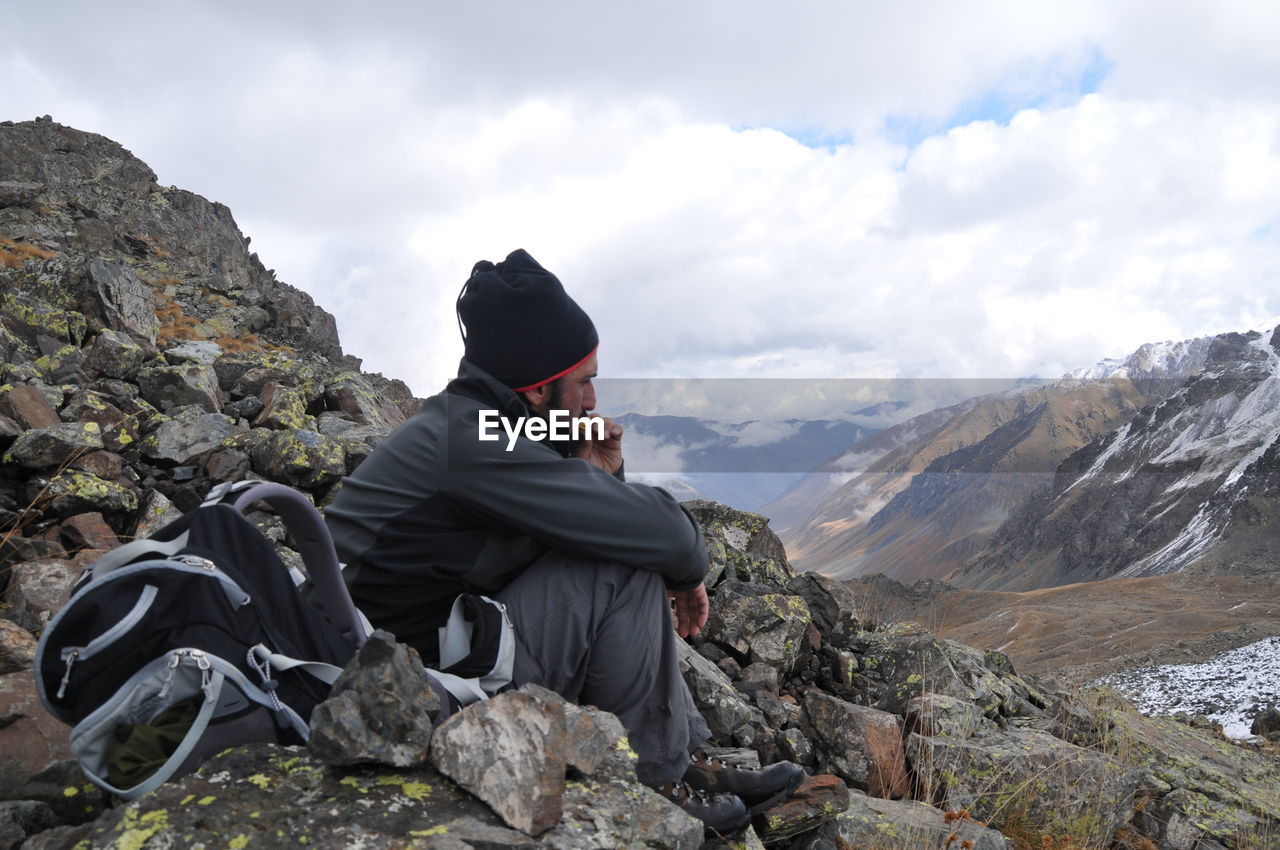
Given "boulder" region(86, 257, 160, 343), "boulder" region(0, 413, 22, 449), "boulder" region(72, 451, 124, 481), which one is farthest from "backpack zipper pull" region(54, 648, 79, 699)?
"boulder" region(86, 257, 160, 343)

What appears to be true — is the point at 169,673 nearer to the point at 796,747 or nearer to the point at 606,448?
the point at 606,448

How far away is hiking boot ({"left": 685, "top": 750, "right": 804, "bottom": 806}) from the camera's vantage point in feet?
11.3

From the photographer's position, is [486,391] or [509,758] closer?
[509,758]

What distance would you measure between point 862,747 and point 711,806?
8.00 feet

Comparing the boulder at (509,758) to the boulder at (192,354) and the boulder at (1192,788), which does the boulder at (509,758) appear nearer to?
the boulder at (1192,788)

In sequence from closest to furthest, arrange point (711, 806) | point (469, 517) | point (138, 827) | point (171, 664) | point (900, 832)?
point (138, 827), point (171, 664), point (469, 517), point (711, 806), point (900, 832)

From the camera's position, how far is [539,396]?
3.51 meters

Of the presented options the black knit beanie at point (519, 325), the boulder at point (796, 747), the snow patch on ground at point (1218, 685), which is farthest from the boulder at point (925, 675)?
the snow patch on ground at point (1218, 685)

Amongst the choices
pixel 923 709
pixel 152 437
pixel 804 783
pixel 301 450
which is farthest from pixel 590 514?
pixel 152 437

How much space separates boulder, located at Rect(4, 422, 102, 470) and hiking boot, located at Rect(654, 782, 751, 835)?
5.55m

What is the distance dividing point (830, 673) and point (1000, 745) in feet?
6.16

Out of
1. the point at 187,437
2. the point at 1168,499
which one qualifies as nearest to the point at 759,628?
the point at 187,437

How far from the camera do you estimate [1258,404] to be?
470ft

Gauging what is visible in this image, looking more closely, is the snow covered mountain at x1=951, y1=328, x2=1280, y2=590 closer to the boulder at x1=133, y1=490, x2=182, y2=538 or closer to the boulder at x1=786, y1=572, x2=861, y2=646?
the boulder at x1=786, y1=572, x2=861, y2=646
